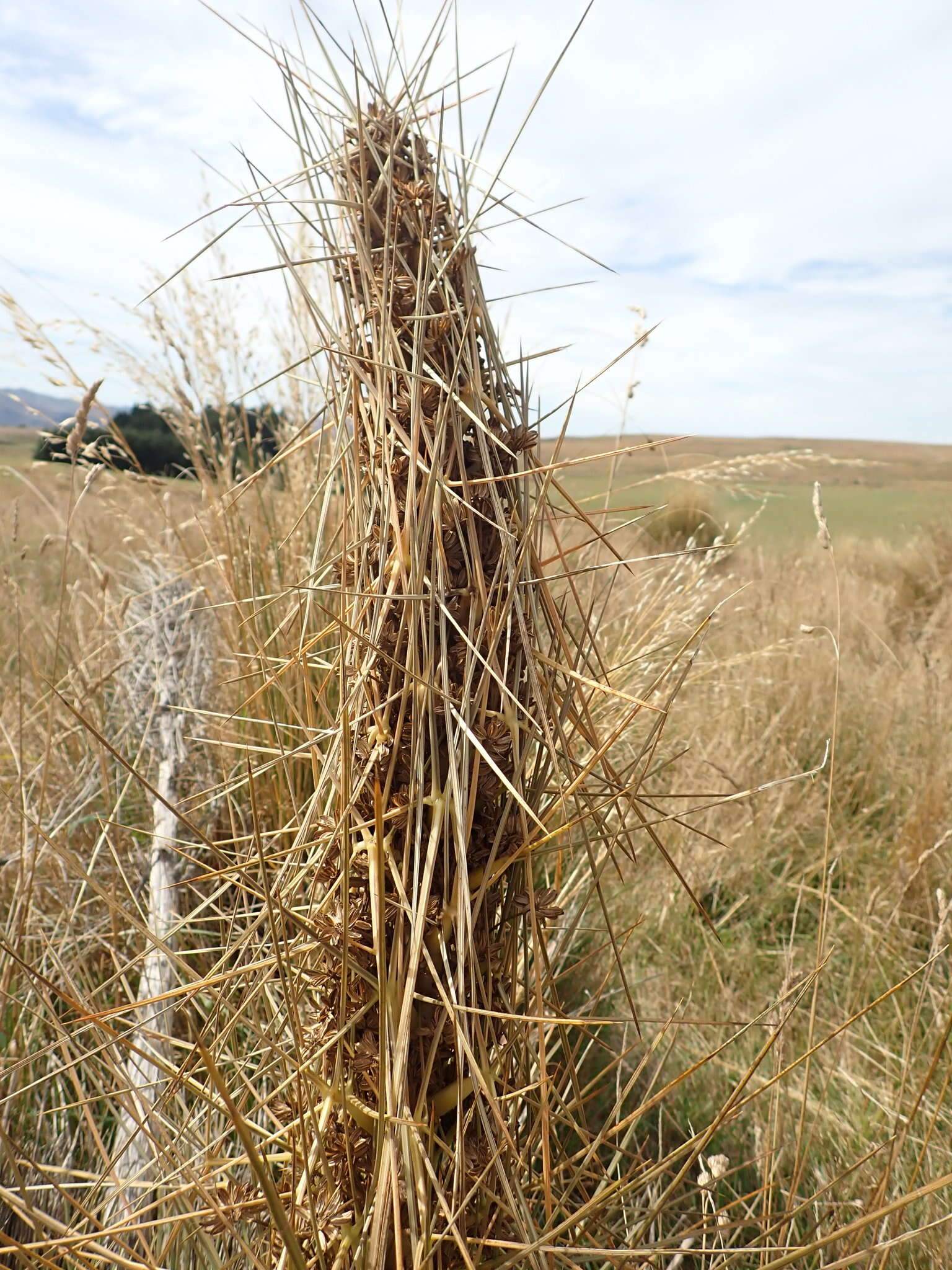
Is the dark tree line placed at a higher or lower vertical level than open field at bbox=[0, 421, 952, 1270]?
higher

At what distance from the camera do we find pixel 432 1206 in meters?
0.80

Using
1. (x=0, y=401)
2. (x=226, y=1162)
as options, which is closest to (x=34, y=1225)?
(x=226, y=1162)

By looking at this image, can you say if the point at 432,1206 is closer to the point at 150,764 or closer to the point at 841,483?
the point at 150,764

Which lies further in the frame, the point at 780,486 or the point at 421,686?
the point at 780,486

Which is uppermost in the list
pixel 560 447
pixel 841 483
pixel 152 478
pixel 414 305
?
pixel 414 305

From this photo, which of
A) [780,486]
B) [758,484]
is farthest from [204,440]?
[780,486]

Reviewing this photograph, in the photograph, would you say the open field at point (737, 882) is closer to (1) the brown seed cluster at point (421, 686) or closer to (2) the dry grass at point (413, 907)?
(2) the dry grass at point (413, 907)

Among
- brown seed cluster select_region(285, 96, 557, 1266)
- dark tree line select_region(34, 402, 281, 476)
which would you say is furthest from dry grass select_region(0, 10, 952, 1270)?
dark tree line select_region(34, 402, 281, 476)

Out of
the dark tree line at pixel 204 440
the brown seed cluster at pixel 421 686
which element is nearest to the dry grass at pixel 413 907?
the brown seed cluster at pixel 421 686

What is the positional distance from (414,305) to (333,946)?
25.2 inches

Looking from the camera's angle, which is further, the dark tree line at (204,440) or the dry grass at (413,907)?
the dark tree line at (204,440)

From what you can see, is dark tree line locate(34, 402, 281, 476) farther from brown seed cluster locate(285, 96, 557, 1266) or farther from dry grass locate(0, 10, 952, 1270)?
brown seed cluster locate(285, 96, 557, 1266)

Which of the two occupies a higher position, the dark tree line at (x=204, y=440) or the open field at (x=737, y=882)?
the dark tree line at (x=204, y=440)

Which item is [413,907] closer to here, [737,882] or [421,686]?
[421,686]
